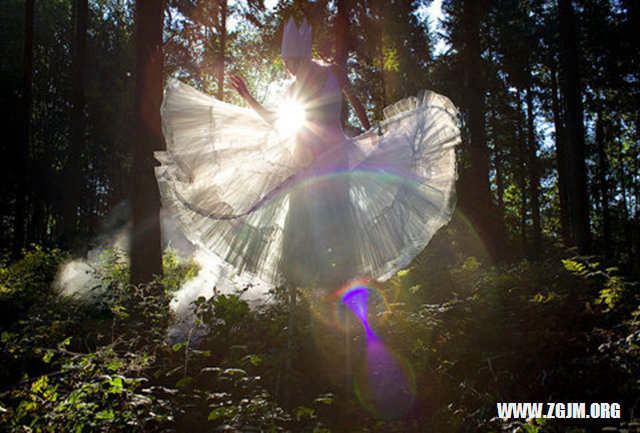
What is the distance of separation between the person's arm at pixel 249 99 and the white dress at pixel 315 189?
266mm

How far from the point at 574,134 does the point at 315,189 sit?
742 centimetres

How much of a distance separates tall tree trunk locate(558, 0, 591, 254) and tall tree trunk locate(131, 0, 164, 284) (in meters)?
7.57

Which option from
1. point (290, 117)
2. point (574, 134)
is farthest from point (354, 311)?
point (574, 134)

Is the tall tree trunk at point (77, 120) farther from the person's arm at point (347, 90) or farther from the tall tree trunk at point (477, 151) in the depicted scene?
the person's arm at point (347, 90)

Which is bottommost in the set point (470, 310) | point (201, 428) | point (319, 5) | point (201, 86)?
point (201, 428)

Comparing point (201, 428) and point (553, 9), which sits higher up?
point (553, 9)

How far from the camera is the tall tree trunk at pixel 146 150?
5828 millimetres

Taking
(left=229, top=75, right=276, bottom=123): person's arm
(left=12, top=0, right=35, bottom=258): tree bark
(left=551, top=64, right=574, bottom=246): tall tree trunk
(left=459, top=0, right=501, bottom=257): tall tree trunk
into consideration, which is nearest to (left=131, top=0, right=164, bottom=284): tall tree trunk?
(left=229, top=75, right=276, bottom=123): person's arm

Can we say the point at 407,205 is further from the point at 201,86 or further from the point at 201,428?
the point at 201,86

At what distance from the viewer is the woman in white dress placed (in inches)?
124

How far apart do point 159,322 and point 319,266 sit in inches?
90.9

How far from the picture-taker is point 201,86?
1850cm

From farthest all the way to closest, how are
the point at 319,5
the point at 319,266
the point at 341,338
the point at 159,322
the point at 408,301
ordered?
1. the point at 319,5
2. the point at 408,301
3. the point at 159,322
4. the point at 341,338
5. the point at 319,266

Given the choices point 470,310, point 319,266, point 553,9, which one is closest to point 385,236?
point 319,266
